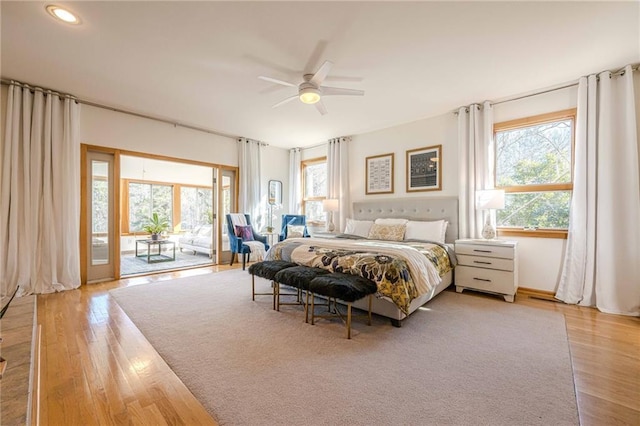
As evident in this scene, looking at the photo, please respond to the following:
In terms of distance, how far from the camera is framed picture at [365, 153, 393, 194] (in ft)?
17.3

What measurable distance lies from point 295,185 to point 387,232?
10.7 ft

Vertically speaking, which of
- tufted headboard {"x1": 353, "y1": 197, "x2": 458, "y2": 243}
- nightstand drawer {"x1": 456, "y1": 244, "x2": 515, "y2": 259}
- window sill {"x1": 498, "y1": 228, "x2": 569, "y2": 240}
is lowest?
nightstand drawer {"x1": 456, "y1": 244, "x2": 515, "y2": 259}

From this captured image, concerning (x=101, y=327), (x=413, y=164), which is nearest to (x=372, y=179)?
(x=413, y=164)

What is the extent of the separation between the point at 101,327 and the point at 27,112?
316cm

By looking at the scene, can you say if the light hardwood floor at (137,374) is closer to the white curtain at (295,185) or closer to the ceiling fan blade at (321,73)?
the ceiling fan blade at (321,73)

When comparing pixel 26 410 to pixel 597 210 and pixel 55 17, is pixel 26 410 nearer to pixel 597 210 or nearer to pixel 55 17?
pixel 55 17

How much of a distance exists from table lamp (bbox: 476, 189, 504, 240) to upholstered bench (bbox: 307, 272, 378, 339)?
7.18 feet

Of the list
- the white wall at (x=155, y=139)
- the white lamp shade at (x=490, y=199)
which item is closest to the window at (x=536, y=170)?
the white lamp shade at (x=490, y=199)

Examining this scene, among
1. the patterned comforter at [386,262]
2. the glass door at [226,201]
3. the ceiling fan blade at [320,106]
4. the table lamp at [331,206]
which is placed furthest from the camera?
the glass door at [226,201]

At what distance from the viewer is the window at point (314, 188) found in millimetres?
6617

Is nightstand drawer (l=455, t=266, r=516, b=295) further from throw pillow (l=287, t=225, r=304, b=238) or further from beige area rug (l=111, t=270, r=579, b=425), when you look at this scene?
throw pillow (l=287, t=225, r=304, b=238)

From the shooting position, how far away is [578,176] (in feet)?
10.9

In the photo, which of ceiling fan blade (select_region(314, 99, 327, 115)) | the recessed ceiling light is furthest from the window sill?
the recessed ceiling light

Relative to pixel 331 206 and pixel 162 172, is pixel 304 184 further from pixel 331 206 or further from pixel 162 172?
pixel 162 172
